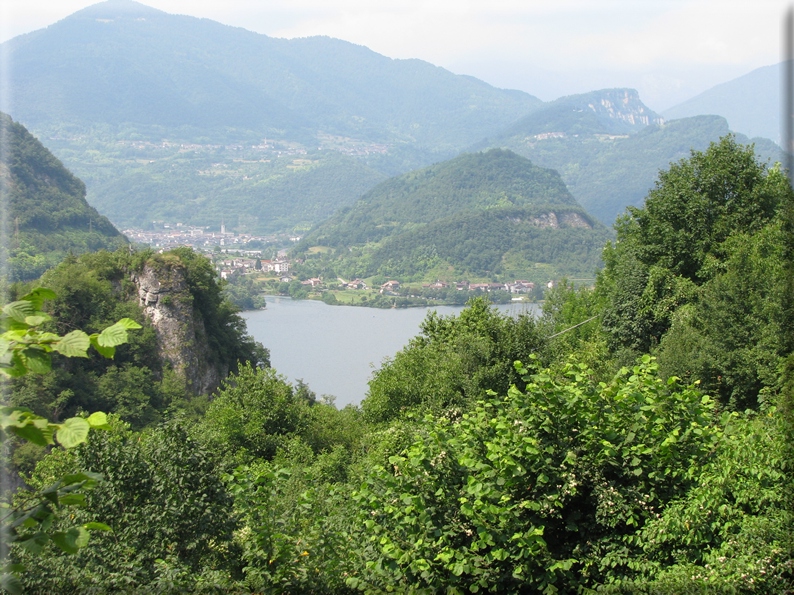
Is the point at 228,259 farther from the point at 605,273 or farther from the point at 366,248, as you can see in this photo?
the point at 605,273

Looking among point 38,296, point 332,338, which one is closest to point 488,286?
point 332,338

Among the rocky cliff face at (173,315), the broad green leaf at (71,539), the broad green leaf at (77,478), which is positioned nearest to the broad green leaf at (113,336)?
the broad green leaf at (77,478)

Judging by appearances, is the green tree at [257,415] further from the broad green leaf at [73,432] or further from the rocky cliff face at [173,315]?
the rocky cliff face at [173,315]

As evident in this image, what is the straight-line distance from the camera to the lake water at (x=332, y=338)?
65812mm

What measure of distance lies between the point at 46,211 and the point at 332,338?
33.1 meters

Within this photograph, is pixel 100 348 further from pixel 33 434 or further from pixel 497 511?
pixel 497 511

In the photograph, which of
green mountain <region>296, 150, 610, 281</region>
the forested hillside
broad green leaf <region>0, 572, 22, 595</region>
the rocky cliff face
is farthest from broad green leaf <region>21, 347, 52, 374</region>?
green mountain <region>296, 150, 610, 281</region>

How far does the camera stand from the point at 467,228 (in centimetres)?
13625

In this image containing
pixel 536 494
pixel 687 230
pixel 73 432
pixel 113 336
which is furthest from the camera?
pixel 687 230

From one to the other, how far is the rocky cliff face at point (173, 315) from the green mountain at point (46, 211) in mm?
23792

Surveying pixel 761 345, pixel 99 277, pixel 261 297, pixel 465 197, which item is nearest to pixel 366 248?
pixel 465 197

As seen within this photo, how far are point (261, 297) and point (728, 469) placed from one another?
10793 centimetres

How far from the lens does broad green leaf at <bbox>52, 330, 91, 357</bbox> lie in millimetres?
2434

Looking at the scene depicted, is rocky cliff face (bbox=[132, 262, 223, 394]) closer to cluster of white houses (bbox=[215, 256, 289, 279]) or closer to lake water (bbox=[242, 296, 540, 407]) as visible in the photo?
lake water (bbox=[242, 296, 540, 407])
